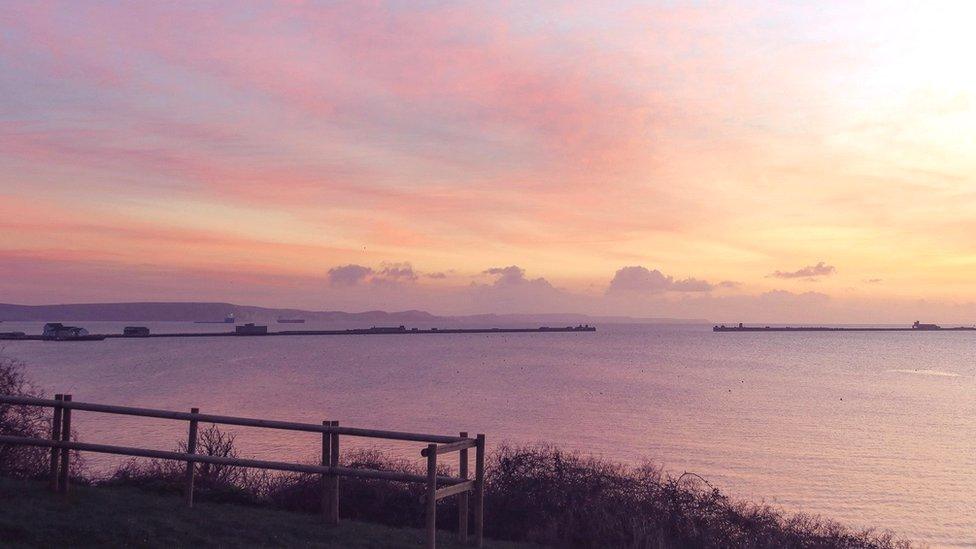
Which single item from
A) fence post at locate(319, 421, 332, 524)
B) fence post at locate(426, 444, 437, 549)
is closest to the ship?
fence post at locate(319, 421, 332, 524)

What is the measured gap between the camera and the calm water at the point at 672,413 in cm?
3111

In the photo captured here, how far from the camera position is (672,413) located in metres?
55.6

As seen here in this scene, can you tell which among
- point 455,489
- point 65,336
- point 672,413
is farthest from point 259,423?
point 65,336

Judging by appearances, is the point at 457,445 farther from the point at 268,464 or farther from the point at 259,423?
the point at 259,423

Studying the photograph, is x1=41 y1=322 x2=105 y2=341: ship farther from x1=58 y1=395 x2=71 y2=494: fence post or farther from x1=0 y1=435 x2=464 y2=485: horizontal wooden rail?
x1=0 y1=435 x2=464 y2=485: horizontal wooden rail

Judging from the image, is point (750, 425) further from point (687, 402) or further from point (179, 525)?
point (179, 525)

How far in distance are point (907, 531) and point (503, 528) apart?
1495cm

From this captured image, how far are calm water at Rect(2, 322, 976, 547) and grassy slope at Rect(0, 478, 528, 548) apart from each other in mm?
16140

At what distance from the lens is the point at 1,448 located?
1563cm

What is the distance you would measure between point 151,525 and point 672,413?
4813 cm

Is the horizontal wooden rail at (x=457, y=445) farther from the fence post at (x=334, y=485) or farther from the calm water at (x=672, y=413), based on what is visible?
the calm water at (x=672, y=413)

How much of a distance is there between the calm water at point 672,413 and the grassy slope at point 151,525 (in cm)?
1614

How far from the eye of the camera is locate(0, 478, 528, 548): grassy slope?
10.4 m

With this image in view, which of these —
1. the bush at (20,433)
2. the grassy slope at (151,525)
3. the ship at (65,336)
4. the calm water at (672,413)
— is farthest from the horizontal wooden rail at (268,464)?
the ship at (65,336)
